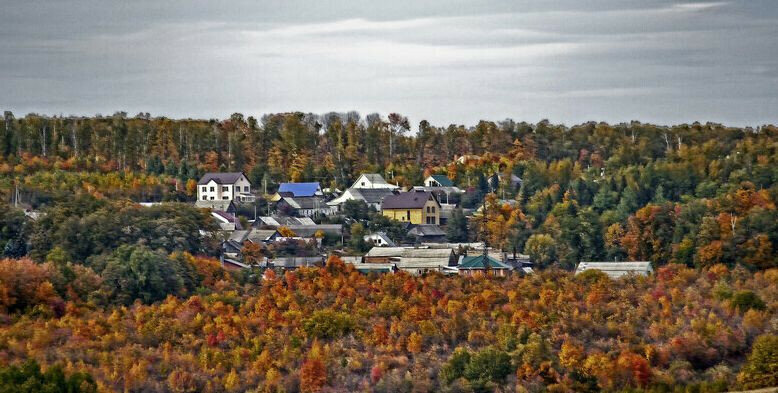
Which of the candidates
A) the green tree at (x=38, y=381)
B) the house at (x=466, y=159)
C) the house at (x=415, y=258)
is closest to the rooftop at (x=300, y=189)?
the house at (x=466, y=159)

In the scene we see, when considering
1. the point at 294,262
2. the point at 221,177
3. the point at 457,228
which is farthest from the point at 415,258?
the point at 221,177

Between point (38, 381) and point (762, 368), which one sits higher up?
point (38, 381)

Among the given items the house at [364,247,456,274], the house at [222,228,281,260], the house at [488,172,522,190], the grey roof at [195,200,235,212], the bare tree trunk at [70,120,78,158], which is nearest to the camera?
the house at [364,247,456,274]

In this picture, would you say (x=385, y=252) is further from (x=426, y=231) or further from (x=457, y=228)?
(x=426, y=231)

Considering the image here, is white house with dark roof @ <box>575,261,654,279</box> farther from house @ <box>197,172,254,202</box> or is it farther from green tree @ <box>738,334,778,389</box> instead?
house @ <box>197,172,254,202</box>

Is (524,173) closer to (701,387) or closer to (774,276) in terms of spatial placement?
(774,276)

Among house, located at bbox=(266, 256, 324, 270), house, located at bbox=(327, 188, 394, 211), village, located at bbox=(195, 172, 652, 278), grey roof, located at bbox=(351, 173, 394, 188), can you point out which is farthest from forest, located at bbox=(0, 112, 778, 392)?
house, located at bbox=(327, 188, 394, 211)

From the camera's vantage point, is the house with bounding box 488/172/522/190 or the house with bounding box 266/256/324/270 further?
the house with bounding box 488/172/522/190
